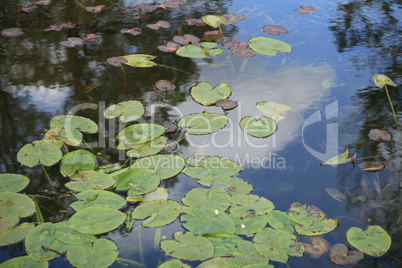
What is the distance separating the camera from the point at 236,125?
1.95 metres

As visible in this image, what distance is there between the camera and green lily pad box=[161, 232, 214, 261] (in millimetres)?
1330

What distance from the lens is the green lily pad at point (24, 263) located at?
1306mm

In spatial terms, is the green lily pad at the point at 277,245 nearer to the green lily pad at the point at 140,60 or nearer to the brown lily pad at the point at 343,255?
the brown lily pad at the point at 343,255

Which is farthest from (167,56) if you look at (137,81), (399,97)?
(399,97)

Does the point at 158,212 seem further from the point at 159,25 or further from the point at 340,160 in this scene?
the point at 159,25

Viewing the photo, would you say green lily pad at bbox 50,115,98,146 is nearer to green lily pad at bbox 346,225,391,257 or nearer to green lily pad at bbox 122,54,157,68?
green lily pad at bbox 122,54,157,68

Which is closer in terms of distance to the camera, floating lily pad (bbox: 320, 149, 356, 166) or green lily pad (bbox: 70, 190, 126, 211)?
green lily pad (bbox: 70, 190, 126, 211)

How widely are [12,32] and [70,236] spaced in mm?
1739

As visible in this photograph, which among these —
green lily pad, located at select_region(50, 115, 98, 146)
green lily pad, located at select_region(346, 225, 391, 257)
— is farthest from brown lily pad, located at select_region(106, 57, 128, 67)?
green lily pad, located at select_region(346, 225, 391, 257)

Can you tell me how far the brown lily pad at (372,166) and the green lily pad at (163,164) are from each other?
2.40 feet

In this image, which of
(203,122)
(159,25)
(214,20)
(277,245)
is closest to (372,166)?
(277,245)

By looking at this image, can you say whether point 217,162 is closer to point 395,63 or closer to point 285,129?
point 285,129

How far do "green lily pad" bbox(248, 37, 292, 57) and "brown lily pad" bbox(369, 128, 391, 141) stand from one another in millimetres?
Result: 788

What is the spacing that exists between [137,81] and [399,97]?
1316 millimetres
